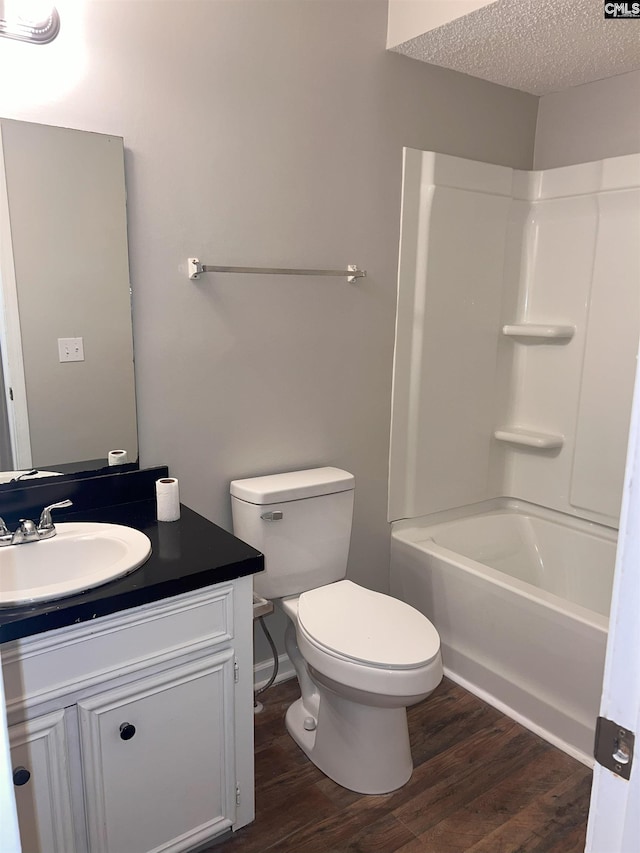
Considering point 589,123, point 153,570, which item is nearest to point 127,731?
point 153,570

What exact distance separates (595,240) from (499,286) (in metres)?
0.42

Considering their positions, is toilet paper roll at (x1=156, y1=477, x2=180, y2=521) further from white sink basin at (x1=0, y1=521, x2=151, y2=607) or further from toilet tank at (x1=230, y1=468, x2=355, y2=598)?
toilet tank at (x1=230, y1=468, x2=355, y2=598)

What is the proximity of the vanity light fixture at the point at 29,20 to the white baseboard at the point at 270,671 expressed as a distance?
81.4 inches

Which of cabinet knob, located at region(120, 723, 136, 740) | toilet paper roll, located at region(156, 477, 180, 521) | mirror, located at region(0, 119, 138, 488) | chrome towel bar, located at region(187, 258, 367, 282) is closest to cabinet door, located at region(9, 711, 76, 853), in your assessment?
cabinet knob, located at region(120, 723, 136, 740)

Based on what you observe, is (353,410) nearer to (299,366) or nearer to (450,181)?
(299,366)

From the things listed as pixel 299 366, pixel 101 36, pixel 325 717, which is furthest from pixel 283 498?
pixel 101 36

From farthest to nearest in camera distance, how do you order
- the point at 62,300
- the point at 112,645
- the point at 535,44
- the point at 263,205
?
the point at 535,44
the point at 263,205
the point at 62,300
the point at 112,645

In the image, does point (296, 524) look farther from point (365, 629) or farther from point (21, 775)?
point (21, 775)

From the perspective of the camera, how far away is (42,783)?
4.48 feet

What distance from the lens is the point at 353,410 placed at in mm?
2535

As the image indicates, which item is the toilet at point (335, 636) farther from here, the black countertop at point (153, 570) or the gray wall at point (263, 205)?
the black countertop at point (153, 570)

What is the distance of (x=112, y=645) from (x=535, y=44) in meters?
2.33

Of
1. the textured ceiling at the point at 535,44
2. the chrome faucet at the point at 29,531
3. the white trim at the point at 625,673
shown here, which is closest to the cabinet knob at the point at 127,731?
the chrome faucet at the point at 29,531

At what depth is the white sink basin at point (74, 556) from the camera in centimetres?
153
